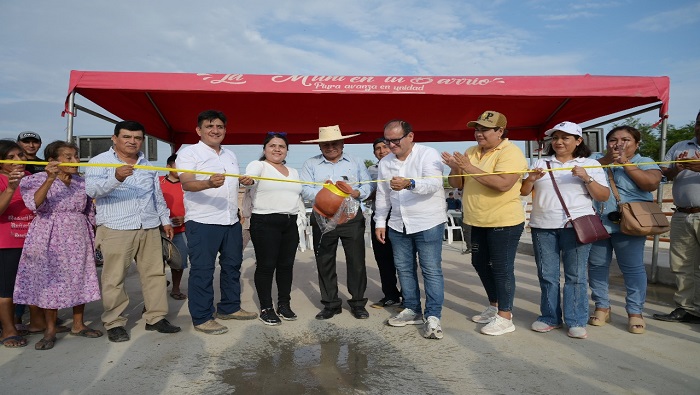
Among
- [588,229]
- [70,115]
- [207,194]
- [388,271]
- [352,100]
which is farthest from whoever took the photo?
[352,100]

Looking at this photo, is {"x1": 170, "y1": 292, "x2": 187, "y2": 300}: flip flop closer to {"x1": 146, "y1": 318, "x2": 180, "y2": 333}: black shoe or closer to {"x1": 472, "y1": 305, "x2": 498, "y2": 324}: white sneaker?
{"x1": 146, "y1": 318, "x2": 180, "y2": 333}: black shoe

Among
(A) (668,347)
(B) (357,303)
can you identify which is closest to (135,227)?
(B) (357,303)

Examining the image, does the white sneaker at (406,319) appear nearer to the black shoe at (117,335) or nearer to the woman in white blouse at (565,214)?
the woman in white blouse at (565,214)

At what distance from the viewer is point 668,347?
3.63 meters

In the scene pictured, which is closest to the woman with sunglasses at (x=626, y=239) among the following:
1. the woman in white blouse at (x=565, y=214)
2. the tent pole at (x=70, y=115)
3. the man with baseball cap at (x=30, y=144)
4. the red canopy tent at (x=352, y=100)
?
the woman in white blouse at (x=565, y=214)

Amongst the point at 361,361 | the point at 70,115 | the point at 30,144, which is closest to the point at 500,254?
the point at 361,361

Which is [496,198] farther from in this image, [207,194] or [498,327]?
[207,194]

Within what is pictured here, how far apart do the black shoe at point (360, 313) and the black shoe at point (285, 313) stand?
61cm

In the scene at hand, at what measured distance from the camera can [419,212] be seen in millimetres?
4109

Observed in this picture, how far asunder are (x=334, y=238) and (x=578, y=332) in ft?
7.77

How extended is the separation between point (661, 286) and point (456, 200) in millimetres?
9946

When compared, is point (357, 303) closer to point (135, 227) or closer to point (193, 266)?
point (193, 266)

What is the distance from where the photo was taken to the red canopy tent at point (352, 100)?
200 inches

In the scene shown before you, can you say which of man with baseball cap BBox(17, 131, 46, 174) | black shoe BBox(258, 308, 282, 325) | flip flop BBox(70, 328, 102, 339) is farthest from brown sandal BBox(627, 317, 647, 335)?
man with baseball cap BBox(17, 131, 46, 174)
